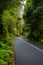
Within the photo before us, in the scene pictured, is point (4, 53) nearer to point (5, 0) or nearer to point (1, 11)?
point (5, 0)

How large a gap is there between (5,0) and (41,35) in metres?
19.7

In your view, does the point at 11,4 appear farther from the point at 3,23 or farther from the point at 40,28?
the point at 40,28

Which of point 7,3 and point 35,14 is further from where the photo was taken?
point 35,14

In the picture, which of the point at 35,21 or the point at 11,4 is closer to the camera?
the point at 11,4

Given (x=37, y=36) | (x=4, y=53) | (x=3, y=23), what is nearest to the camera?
(x=4, y=53)

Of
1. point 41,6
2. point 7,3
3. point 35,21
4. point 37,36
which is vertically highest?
point 7,3

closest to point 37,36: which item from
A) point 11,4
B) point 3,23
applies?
point 3,23

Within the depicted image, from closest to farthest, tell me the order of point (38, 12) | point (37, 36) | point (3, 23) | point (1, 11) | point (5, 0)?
point (5, 0), point (1, 11), point (3, 23), point (38, 12), point (37, 36)

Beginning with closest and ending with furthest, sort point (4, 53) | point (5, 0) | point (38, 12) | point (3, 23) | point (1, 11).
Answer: point (4, 53)
point (5, 0)
point (1, 11)
point (3, 23)
point (38, 12)

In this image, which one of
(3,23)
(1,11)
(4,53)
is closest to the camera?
(4,53)

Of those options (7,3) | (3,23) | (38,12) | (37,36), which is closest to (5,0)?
(7,3)

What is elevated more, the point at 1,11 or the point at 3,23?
the point at 1,11

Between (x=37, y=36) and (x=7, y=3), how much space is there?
69.4 ft

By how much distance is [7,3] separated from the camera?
15.5m
